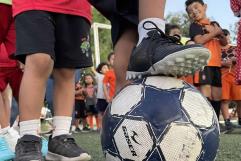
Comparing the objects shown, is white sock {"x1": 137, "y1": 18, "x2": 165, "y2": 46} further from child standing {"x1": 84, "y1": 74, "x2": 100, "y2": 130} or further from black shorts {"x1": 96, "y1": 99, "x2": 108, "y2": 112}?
child standing {"x1": 84, "y1": 74, "x2": 100, "y2": 130}

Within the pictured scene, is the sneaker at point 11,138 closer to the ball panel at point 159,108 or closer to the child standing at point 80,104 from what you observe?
the ball panel at point 159,108

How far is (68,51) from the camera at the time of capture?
2311mm

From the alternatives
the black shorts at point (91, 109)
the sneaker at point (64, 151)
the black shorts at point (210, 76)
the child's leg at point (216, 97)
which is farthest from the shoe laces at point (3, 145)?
the black shorts at point (91, 109)

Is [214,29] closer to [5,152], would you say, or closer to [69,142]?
[69,142]

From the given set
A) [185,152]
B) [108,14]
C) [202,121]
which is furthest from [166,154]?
[108,14]

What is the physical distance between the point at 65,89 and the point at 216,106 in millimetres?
3206

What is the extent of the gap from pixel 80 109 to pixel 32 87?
6.63m

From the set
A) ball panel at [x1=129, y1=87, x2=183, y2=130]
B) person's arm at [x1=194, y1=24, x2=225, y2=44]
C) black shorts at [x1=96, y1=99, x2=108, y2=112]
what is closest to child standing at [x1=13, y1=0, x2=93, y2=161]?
ball panel at [x1=129, y1=87, x2=183, y2=130]

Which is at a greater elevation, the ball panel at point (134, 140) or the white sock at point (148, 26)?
the white sock at point (148, 26)

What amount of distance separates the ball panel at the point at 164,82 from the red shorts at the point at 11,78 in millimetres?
1708

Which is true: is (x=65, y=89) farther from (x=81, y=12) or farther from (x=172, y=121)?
(x=172, y=121)

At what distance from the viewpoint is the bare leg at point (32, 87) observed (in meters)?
2.05

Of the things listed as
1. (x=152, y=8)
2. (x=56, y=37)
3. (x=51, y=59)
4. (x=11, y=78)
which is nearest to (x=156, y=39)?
(x=152, y=8)

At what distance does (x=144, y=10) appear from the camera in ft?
5.87
